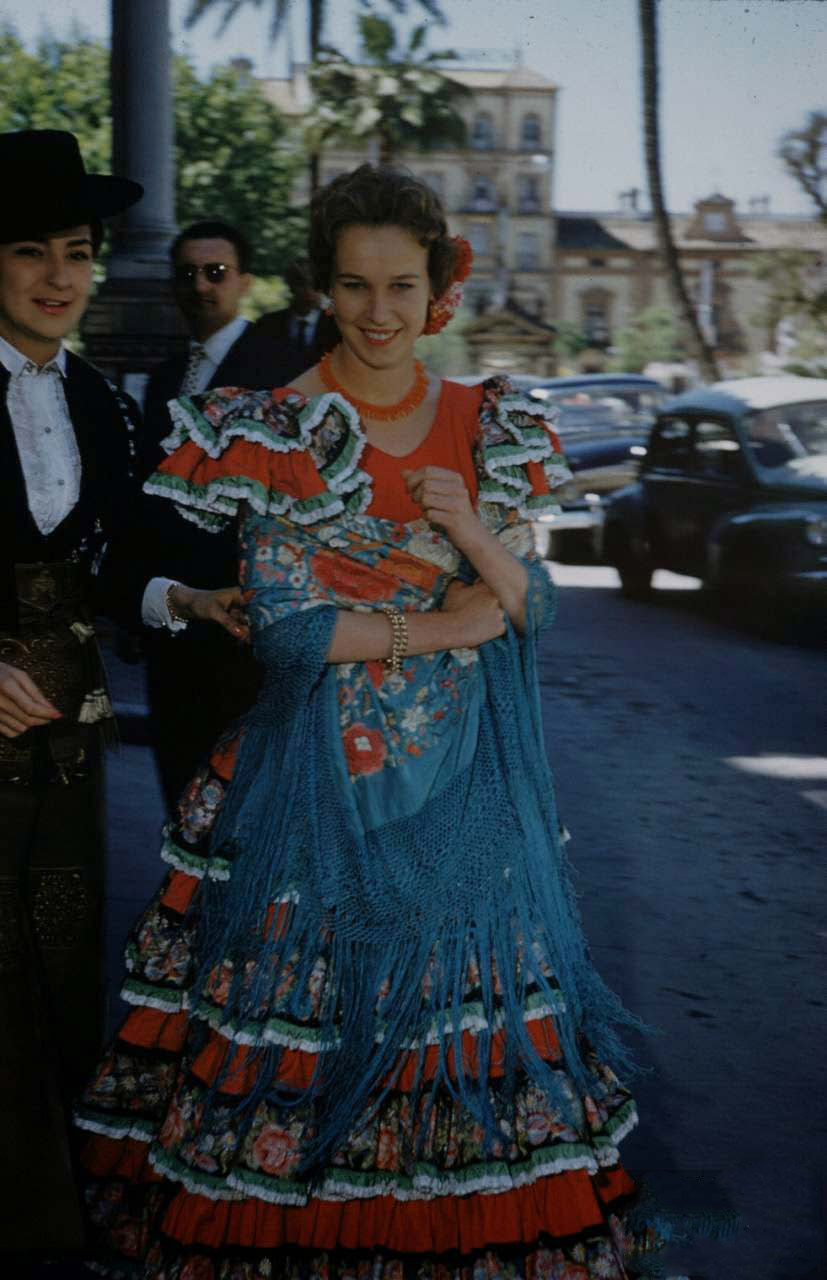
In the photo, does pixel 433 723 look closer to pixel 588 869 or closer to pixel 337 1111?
pixel 337 1111

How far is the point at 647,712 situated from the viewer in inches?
390

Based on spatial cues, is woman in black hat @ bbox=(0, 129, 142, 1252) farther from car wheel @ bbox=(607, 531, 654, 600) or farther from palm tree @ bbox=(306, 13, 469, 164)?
palm tree @ bbox=(306, 13, 469, 164)

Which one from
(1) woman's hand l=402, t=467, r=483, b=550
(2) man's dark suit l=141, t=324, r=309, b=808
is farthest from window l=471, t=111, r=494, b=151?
(1) woman's hand l=402, t=467, r=483, b=550

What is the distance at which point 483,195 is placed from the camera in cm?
8162

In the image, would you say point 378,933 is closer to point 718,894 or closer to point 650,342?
point 718,894

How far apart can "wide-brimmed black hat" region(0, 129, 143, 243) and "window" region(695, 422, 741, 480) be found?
33.6 feet

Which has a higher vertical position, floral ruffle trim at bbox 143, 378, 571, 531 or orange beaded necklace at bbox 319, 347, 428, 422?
orange beaded necklace at bbox 319, 347, 428, 422

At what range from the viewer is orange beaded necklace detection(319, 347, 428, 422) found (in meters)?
3.19

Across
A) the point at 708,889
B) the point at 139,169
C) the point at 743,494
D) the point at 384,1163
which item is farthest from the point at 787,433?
the point at 384,1163

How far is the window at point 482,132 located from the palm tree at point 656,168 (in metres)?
59.7

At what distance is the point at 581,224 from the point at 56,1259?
82.8 m

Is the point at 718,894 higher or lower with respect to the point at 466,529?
lower

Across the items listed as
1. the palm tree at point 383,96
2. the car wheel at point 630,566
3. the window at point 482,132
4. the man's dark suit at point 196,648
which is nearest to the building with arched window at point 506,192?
the window at point 482,132

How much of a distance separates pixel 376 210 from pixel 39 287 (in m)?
0.73
